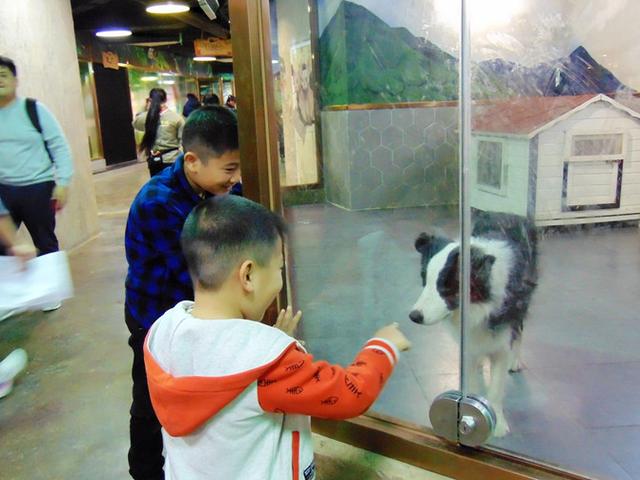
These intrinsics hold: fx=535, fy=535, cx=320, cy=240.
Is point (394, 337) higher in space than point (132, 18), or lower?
lower

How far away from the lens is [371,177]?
2205 mm

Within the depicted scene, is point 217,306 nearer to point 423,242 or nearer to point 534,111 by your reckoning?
point 423,242

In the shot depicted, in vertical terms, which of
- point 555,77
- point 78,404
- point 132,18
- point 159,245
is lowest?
point 78,404

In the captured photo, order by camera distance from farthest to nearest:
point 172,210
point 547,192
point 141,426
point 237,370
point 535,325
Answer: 1. point 535,325
2. point 547,192
3. point 141,426
4. point 172,210
5. point 237,370

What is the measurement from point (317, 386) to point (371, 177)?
4.88ft

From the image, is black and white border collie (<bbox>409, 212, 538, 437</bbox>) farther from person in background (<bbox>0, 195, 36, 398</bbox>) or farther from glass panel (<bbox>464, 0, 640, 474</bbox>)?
person in background (<bbox>0, 195, 36, 398</bbox>)

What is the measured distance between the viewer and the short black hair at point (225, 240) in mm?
833

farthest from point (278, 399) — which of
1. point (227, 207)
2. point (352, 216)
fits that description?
point (352, 216)

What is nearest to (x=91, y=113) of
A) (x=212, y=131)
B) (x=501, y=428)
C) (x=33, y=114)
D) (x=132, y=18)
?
(x=132, y=18)

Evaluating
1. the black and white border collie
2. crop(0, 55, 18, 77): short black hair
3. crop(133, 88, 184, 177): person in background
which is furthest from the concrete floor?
crop(133, 88, 184, 177): person in background

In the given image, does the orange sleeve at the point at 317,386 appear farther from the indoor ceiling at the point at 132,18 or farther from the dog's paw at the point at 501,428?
the indoor ceiling at the point at 132,18

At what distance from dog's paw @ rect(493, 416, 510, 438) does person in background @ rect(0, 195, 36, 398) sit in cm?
145

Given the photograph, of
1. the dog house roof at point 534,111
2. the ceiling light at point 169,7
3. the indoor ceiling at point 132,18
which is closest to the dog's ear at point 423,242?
the dog house roof at point 534,111

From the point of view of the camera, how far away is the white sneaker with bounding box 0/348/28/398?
81.8 inches
